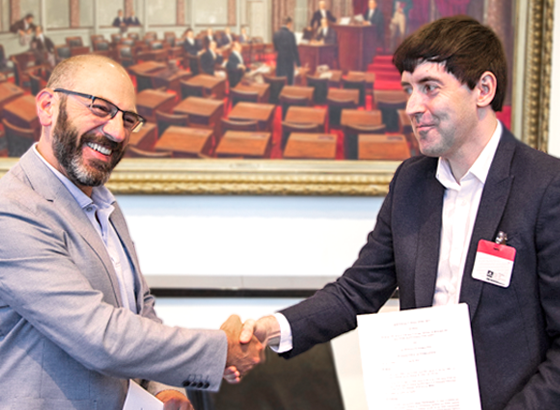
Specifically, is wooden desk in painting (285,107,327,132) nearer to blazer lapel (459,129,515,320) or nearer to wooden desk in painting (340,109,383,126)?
wooden desk in painting (340,109,383,126)

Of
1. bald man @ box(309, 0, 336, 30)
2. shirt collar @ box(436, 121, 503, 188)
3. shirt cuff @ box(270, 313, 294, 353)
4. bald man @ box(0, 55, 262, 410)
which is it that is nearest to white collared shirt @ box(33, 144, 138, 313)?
bald man @ box(0, 55, 262, 410)

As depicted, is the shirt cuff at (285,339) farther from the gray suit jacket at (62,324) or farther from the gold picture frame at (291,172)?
the gold picture frame at (291,172)

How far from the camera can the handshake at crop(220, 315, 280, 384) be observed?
1.99 meters

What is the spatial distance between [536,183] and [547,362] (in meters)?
0.53

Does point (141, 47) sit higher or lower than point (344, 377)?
higher

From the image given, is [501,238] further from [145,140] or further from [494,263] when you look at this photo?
[145,140]

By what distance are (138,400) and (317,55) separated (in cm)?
246

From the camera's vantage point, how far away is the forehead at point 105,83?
1771mm

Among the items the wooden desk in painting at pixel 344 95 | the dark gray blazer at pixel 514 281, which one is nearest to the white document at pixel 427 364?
the dark gray blazer at pixel 514 281

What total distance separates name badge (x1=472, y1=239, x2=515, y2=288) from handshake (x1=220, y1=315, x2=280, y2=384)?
83cm

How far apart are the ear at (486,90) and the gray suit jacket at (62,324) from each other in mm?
1202

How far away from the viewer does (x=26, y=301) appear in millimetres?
1466

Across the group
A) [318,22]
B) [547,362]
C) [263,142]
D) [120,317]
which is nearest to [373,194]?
[263,142]

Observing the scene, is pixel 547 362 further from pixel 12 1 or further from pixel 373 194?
pixel 12 1
